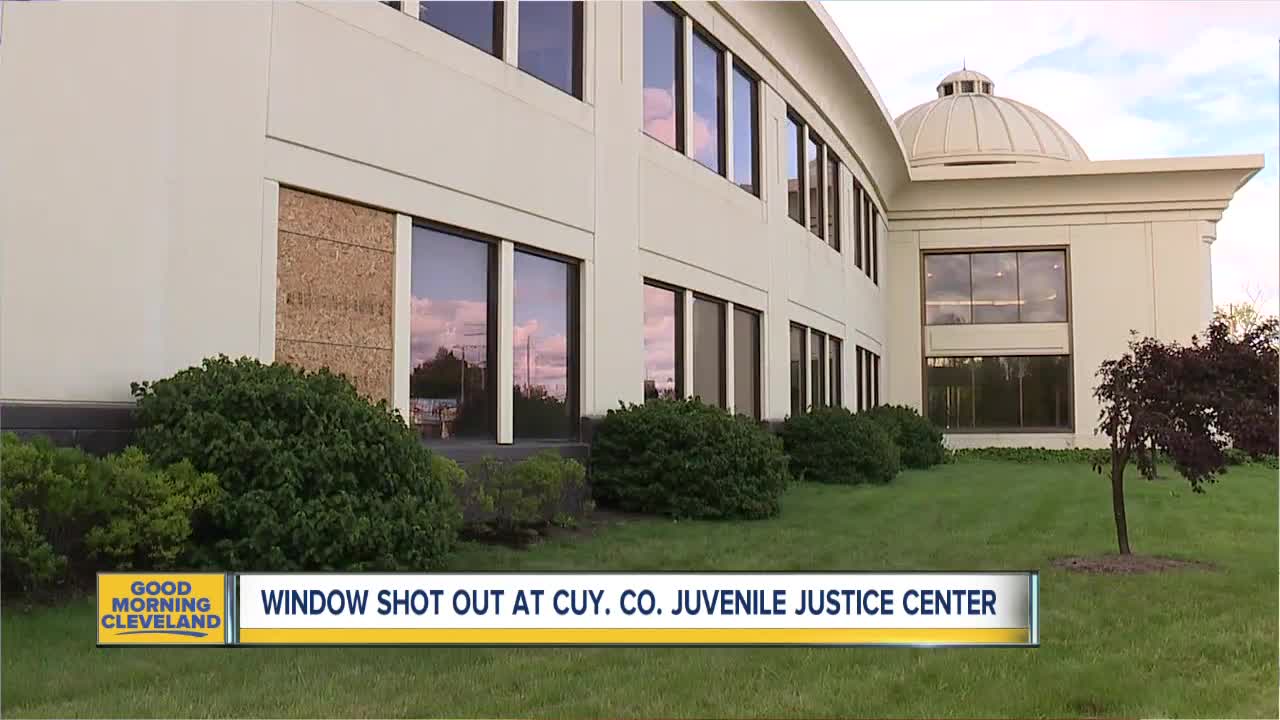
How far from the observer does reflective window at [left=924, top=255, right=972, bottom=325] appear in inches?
1347

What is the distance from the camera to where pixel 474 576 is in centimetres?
673

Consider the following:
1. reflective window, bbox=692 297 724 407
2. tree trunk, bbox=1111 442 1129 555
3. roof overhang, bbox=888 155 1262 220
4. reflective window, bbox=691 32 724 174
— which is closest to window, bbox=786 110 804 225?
reflective window, bbox=691 32 724 174

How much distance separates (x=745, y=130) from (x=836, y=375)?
26.8 ft

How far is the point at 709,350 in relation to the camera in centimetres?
1753

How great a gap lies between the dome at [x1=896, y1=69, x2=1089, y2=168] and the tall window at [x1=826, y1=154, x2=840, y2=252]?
10430 mm

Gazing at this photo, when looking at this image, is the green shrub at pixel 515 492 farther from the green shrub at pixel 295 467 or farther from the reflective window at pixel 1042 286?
the reflective window at pixel 1042 286

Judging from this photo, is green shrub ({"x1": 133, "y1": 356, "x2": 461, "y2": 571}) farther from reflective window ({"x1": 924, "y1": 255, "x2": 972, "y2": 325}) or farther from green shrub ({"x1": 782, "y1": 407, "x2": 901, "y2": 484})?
reflective window ({"x1": 924, "y1": 255, "x2": 972, "y2": 325})

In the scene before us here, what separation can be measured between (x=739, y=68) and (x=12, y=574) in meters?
14.9

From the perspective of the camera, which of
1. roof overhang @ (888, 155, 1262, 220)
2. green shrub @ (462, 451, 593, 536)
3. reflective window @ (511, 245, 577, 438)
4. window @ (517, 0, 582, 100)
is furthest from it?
roof overhang @ (888, 155, 1262, 220)

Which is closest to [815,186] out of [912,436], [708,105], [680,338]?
[912,436]

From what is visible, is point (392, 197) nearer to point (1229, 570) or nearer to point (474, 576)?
point (474, 576)

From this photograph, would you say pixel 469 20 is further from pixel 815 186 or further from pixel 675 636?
pixel 815 186

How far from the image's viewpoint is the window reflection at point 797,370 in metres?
21.5

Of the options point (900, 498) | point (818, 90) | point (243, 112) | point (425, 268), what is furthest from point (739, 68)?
point (243, 112)
